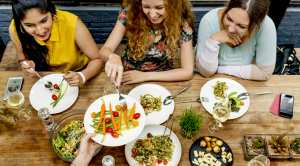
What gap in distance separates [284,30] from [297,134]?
7.71 ft

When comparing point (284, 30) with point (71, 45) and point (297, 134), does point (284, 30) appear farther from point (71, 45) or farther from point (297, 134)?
point (71, 45)

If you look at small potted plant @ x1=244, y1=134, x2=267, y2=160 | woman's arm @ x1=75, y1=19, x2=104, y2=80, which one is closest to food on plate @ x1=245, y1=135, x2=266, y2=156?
small potted plant @ x1=244, y1=134, x2=267, y2=160

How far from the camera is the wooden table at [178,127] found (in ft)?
5.85

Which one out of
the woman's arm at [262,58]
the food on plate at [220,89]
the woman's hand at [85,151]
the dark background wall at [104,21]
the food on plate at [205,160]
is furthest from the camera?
the dark background wall at [104,21]

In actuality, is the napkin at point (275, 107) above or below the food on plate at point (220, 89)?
below

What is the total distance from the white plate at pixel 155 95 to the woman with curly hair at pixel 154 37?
0.08 m

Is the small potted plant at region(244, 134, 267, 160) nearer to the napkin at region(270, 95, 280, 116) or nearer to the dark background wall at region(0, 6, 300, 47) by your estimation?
the napkin at region(270, 95, 280, 116)

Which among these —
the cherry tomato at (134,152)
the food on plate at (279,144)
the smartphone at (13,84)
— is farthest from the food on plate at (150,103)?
the smartphone at (13,84)

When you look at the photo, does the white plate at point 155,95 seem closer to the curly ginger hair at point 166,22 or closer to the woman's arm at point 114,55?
the woman's arm at point 114,55

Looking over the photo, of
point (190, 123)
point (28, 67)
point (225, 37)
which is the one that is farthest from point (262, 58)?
point (28, 67)

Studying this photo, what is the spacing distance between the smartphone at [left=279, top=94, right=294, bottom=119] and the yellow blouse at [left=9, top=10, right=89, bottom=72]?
4.80 feet

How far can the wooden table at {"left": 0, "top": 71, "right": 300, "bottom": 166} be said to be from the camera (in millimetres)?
1783

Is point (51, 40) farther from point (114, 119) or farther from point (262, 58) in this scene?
point (262, 58)

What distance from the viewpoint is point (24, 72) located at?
214 centimetres
